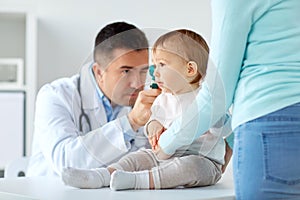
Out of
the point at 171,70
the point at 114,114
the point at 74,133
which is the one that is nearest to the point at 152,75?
the point at 171,70

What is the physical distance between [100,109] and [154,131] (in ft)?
1.19

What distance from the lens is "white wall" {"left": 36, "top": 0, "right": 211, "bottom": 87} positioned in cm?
260

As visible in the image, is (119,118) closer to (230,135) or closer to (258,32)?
(230,135)

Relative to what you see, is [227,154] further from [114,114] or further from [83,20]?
[83,20]

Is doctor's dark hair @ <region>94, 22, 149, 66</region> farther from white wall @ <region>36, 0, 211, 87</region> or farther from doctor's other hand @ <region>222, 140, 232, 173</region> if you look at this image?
white wall @ <region>36, 0, 211, 87</region>

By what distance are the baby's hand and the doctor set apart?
25 mm

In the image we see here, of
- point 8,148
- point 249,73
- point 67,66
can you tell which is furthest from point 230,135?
point 67,66

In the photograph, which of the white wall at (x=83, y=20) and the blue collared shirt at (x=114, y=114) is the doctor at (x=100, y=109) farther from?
the white wall at (x=83, y=20)

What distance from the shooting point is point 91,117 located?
62.2 inches

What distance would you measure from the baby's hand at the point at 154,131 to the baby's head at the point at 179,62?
0.28 ft

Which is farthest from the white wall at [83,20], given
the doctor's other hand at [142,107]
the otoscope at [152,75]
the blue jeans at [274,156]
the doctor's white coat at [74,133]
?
the blue jeans at [274,156]

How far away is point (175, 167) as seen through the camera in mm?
1131

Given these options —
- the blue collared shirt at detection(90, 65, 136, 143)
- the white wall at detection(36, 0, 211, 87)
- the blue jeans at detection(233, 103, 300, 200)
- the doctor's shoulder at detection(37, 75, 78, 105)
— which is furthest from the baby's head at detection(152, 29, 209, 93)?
the white wall at detection(36, 0, 211, 87)

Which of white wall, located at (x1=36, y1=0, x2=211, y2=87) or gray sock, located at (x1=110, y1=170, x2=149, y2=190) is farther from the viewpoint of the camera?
white wall, located at (x1=36, y1=0, x2=211, y2=87)
